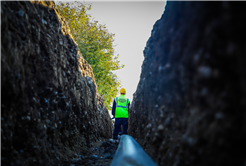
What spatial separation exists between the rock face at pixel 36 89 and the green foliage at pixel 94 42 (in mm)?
9212

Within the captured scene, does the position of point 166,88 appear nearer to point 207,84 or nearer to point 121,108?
point 207,84

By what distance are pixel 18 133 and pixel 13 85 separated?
725 millimetres

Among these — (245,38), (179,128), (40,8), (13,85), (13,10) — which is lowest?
(179,128)

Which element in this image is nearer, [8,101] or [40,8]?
[8,101]

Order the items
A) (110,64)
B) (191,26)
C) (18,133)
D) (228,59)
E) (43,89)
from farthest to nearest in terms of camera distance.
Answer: (110,64) → (43,89) → (18,133) → (191,26) → (228,59)

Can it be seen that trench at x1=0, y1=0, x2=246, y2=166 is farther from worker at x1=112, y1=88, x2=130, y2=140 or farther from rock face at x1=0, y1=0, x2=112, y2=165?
worker at x1=112, y1=88, x2=130, y2=140

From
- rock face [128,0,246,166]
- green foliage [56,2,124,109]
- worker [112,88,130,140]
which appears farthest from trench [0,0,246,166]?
green foliage [56,2,124,109]

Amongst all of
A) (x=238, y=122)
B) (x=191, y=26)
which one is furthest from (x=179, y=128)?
(x=191, y=26)

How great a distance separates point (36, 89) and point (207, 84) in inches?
116

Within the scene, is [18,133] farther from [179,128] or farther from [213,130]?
[213,130]

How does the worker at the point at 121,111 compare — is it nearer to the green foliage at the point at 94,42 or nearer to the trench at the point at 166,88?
the trench at the point at 166,88

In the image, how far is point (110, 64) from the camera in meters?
16.2

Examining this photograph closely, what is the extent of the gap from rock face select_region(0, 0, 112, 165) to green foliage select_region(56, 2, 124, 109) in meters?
9.21

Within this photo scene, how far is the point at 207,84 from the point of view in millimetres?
1416
